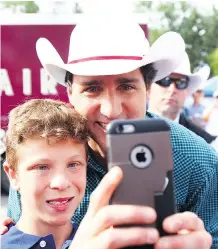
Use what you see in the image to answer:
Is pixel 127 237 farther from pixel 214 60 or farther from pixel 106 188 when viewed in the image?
pixel 214 60

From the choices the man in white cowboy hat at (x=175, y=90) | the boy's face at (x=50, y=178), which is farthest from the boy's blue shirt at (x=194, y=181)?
the man in white cowboy hat at (x=175, y=90)

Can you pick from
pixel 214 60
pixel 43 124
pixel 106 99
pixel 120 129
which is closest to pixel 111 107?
pixel 106 99

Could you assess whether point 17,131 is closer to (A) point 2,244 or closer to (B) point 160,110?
(A) point 2,244

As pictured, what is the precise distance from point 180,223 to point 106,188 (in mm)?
178

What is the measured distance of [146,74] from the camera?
229 centimetres

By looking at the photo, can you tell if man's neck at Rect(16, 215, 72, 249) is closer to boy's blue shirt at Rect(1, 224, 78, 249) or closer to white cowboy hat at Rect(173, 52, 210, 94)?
boy's blue shirt at Rect(1, 224, 78, 249)

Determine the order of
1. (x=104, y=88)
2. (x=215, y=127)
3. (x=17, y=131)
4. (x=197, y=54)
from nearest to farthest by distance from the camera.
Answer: (x=17, y=131), (x=104, y=88), (x=215, y=127), (x=197, y=54)

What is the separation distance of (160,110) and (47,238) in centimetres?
308

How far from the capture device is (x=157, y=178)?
1.19 m

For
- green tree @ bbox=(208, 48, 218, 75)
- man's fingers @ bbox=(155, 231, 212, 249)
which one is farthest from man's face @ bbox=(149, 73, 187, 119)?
green tree @ bbox=(208, 48, 218, 75)

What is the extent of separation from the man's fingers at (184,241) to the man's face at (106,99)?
86cm

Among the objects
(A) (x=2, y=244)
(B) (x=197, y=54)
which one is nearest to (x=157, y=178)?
(A) (x=2, y=244)

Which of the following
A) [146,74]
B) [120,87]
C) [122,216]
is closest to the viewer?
[122,216]

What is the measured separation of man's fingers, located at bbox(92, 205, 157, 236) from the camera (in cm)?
114
